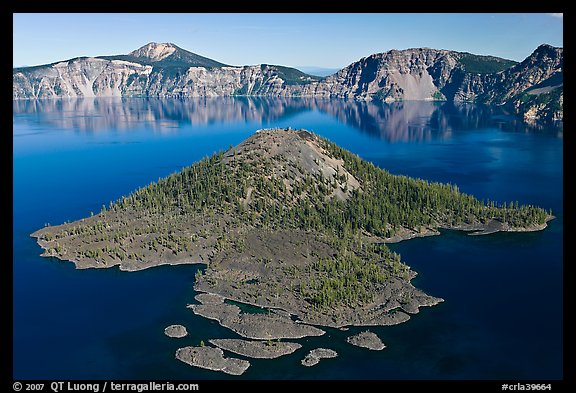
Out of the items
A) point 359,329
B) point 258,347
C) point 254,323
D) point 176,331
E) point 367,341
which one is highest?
point 254,323

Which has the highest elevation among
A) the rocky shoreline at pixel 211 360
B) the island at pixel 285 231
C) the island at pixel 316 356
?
the island at pixel 285 231

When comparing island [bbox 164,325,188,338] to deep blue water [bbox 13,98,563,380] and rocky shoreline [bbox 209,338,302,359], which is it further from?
rocky shoreline [bbox 209,338,302,359]

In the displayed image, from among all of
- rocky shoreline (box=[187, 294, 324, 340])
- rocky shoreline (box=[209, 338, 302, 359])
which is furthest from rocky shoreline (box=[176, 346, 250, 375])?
rocky shoreline (box=[187, 294, 324, 340])

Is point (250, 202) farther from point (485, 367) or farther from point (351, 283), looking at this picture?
point (485, 367)

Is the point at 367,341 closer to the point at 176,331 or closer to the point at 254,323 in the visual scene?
the point at 254,323

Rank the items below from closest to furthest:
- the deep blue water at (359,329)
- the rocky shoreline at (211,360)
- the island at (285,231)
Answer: the rocky shoreline at (211,360) < the deep blue water at (359,329) < the island at (285,231)

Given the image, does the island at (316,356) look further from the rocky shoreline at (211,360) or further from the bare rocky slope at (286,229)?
the rocky shoreline at (211,360)

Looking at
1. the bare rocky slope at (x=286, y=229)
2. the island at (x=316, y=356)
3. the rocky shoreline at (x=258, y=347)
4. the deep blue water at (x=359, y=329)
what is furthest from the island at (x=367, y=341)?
the rocky shoreline at (x=258, y=347)

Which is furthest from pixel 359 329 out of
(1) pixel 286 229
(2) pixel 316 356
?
(1) pixel 286 229
